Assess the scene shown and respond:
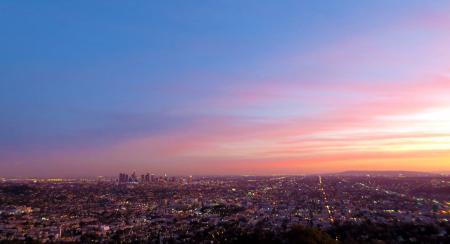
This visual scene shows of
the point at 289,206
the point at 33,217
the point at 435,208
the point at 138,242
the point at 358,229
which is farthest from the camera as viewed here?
the point at 289,206

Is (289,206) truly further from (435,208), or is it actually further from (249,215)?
(435,208)

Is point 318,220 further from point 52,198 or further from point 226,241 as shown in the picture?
point 52,198

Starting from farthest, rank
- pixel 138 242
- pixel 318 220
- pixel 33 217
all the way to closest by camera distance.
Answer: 1. pixel 33 217
2. pixel 318 220
3. pixel 138 242

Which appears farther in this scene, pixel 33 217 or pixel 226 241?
pixel 33 217

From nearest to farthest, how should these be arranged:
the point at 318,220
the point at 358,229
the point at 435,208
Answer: the point at 358,229, the point at 318,220, the point at 435,208

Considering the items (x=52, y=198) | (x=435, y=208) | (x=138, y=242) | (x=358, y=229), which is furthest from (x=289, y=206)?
(x=52, y=198)

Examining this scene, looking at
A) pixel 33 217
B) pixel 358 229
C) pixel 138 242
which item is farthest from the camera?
pixel 33 217

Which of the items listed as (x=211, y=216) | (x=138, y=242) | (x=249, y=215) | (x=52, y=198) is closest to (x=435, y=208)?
(x=249, y=215)

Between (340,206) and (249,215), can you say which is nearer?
(249,215)

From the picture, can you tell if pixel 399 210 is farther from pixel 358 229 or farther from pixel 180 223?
pixel 180 223
